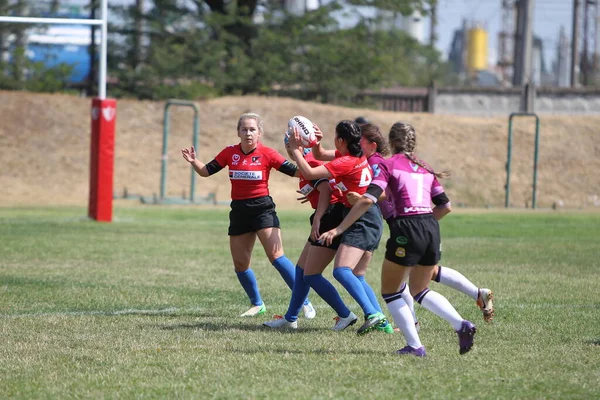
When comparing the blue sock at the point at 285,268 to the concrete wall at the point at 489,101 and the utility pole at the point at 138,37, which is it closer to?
the utility pole at the point at 138,37

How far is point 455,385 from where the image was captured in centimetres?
605

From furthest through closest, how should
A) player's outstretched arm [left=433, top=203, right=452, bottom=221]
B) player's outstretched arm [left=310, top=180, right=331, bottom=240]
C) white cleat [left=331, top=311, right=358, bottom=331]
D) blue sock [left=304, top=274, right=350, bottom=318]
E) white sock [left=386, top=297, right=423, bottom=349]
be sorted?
white cleat [left=331, top=311, right=358, bottom=331] → blue sock [left=304, top=274, right=350, bottom=318] → player's outstretched arm [left=310, top=180, right=331, bottom=240] → player's outstretched arm [left=433, top=203, right=452, bottom=221] → white sock [left=386, top=297, right=423, bottom=349]

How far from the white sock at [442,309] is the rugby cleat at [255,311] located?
96.8 inches

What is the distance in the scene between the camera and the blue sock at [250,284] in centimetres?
909

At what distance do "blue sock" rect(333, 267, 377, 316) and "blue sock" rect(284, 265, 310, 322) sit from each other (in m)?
0.37

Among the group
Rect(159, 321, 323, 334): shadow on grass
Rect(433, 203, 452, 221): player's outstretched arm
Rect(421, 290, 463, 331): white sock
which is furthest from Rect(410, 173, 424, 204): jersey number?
Rect(159, 321, 323, 334): shadow on grass

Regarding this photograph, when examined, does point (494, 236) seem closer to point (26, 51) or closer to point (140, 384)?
point (140, 384)

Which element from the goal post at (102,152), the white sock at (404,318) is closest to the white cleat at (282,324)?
the white sock at (404,318)

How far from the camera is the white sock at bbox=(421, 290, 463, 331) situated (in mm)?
6801

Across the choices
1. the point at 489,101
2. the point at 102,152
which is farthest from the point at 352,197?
the point at 489,101

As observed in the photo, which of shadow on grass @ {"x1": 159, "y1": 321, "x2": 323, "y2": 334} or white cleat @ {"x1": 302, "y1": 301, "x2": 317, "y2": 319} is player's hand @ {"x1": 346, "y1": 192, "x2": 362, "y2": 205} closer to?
shadow on grass @ {"x1": 159, "y1": 321, "x2": 323, "y2": 334}

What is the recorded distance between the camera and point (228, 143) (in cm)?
3353

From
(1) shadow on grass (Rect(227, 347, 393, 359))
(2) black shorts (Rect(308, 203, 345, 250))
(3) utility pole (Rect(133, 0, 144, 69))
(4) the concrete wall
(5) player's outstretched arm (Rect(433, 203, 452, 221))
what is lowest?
(1) shadow on grass (Rect(227, 347, 393, 359))

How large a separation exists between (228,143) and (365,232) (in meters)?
25.9
